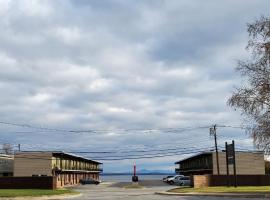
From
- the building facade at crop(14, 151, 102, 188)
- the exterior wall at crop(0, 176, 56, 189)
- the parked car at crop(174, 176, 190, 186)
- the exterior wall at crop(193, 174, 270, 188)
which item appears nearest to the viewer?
the exterior wall at crop(193, 174, 270, 188)

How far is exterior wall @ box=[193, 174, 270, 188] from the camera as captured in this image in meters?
57.8

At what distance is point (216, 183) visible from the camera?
62812mm

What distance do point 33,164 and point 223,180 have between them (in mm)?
33807

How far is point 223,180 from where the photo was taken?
63594 mm

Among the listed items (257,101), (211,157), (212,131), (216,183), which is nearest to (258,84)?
(257,101)

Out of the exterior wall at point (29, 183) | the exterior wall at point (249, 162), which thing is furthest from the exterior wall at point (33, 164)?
the exterior wall at point (249, 162)

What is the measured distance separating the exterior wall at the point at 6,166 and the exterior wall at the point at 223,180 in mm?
38193

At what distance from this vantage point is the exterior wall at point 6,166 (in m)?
85.7

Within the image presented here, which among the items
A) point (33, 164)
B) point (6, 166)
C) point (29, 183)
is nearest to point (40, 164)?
point (33, 164)

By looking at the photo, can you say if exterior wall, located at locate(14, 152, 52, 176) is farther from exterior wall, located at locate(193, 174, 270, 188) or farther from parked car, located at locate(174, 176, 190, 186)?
exterior wall, located at locate(193, 174, 270, 188)

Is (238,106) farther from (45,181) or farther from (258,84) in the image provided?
(45,181)

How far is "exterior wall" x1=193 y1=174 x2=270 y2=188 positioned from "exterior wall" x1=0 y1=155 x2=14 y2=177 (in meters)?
38.2

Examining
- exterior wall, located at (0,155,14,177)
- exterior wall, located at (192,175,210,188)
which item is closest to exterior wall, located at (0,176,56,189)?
exterior wall, located at (192,175,210,188)

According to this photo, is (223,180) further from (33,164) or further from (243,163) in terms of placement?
(33,164)
